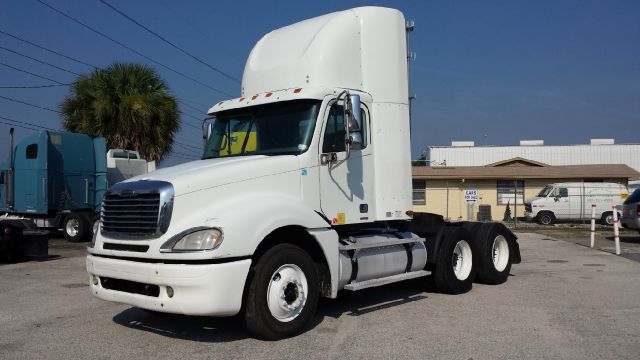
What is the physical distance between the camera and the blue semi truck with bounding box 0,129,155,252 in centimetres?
1936

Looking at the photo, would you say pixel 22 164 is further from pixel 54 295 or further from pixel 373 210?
pixel 373 210

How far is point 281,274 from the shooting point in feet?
21.4

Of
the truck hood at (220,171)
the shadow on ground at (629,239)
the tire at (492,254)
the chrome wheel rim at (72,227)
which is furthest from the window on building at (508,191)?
the truck hood at (220,171)

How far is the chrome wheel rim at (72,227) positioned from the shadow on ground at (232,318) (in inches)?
495

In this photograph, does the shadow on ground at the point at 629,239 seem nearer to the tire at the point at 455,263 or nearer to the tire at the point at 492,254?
the tire at the point at 492,254

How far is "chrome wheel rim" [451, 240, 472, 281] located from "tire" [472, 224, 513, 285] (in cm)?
15

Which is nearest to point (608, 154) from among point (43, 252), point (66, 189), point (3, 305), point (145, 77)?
point (145, 77)

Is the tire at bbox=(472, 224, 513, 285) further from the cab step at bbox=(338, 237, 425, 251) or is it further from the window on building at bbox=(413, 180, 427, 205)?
the window on building at bbox=(413, 180, 427, 205)

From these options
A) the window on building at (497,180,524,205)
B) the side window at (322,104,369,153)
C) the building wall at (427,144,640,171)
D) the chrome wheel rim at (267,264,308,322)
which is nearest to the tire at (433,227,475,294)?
the side window at (322,104,369,153)

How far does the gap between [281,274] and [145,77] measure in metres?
21.9

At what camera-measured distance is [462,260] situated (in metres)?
9.78

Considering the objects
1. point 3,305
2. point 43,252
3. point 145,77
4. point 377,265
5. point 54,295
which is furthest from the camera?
point 145,77

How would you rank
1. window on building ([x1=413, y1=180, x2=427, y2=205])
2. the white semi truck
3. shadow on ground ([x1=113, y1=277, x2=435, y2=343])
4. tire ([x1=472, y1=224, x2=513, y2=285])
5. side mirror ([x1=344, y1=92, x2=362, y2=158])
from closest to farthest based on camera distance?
the white semi truck < shadow on ground ([x1=113, y1=277, x2=435, y2=343]) < side mirror ([x1=344, y1=92, x2=362, y2=158]) < tire ([x1=472, y1=224, x2=513, y2=285]) < window on building ([x1=413, y1=180, x2=427, y2=205])

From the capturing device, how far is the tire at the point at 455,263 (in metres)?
9.09
